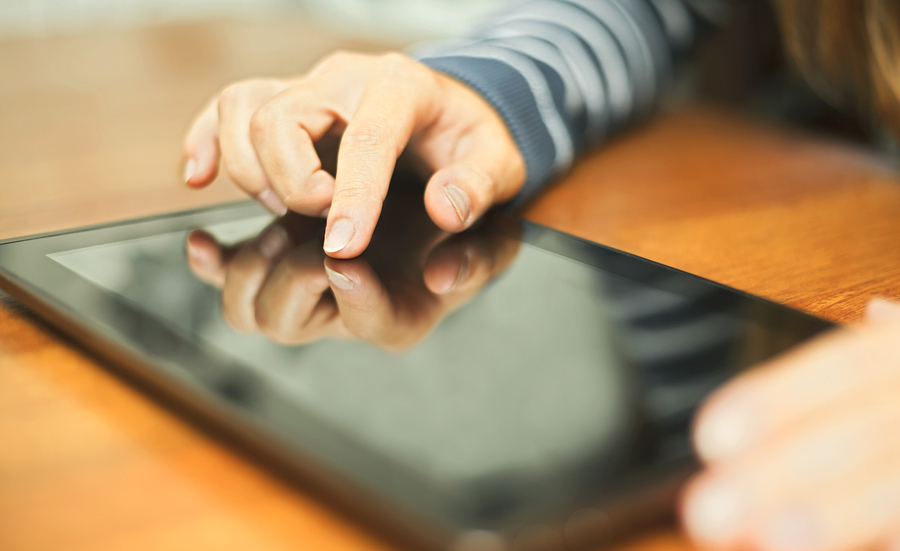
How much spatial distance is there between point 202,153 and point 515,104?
195 mm

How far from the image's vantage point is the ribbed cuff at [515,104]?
17.8 inches

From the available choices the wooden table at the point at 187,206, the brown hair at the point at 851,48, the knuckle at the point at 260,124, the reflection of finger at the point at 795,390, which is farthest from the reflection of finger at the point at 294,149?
the brown hair at the point at 851,48

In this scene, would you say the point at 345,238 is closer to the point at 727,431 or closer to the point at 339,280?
the point at 339,280

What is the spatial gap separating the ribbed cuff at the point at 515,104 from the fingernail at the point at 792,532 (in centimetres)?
30

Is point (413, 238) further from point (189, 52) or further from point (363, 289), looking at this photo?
point (189, 52)

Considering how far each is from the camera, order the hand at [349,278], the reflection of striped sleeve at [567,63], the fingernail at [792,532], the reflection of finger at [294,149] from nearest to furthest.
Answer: the fingernail at [792,532] < the hand at [349,278] < the reflection of finger at [294,149] < the reflection of striped sleeve at [567,63]

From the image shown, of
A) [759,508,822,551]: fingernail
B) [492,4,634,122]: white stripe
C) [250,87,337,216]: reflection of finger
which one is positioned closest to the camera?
[759,508,822,551]: fingernail

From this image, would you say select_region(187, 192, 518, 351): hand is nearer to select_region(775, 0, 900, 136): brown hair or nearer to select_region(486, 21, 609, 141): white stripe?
select_region(486, 21, 609, 141): white stripe

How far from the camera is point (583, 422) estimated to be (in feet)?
0.62

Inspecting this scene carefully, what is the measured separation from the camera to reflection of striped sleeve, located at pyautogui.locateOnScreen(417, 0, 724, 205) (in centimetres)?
47

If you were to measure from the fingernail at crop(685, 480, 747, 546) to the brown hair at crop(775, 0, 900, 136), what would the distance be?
490 millimetres

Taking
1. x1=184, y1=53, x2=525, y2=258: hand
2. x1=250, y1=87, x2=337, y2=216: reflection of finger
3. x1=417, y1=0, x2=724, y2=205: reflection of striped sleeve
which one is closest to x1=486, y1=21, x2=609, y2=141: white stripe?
x1=417, y1=0, x2=724, y2=205: reflection of striped sleeve

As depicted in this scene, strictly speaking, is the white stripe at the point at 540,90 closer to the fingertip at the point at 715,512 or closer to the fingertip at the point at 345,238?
the fingertip at the point at 345,238

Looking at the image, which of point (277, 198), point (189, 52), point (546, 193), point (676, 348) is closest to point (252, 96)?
point (277, 198)
